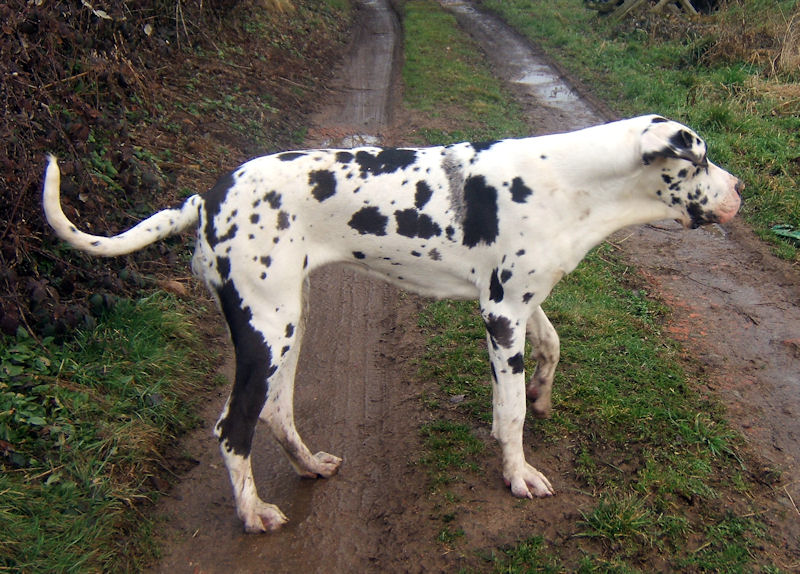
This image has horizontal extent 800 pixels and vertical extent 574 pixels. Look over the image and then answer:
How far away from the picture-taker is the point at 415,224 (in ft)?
11.8

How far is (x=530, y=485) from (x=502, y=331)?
0.92 m

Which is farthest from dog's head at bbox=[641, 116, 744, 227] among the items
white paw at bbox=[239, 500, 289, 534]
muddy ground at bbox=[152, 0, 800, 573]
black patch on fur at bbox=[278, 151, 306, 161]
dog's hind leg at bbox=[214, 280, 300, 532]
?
white paw at bbox=[239, 500, 289, 534]

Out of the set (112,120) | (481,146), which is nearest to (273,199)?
(481,146)

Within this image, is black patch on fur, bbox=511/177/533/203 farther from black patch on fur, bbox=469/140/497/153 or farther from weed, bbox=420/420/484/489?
weed, bbox=420/420/484/489

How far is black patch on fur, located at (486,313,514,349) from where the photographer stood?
361 cm

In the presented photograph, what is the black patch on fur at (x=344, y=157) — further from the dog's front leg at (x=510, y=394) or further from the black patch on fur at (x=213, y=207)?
the dog's front leg at (x=510, y=394)

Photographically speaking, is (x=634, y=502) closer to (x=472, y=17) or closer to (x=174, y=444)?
(x=174, y=444)

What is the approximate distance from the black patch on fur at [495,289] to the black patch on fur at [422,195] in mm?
523

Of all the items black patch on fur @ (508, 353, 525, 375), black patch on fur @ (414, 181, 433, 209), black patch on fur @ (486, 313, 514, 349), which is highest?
black patch on fur @ (414, 181, 433, 209)

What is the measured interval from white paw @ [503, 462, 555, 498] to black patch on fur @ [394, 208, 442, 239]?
1450 mm

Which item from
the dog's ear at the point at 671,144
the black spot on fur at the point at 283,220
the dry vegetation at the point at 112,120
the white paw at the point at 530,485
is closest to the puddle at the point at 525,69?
the dry vegetation at the point at 112,120

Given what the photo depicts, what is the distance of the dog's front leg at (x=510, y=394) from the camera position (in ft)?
Result: 11.9

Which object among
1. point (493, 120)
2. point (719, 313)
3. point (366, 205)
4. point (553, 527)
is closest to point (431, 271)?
point (366, 205)

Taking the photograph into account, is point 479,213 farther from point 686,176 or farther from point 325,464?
point 325,464
